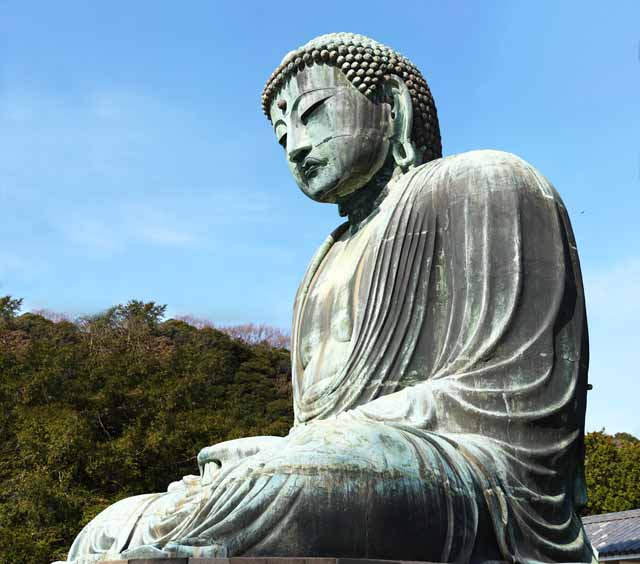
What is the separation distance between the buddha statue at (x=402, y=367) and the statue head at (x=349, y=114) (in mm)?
12

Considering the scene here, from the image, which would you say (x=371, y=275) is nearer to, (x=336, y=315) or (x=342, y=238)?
(x=336, y=315)

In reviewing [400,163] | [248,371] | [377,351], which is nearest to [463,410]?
[377,351]

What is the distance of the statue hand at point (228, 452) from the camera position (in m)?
5.58

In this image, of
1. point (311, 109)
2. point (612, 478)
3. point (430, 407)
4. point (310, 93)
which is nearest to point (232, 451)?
point (430, 407)

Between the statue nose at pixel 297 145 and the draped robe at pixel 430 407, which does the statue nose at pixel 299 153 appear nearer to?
the statue nose at pixel 297 145

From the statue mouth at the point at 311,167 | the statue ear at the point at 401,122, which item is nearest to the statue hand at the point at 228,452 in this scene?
the statue mouth at the point at 311,167

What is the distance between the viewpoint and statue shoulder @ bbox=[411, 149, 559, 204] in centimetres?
561

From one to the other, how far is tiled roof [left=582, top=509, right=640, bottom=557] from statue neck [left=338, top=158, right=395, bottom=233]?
13158 mm

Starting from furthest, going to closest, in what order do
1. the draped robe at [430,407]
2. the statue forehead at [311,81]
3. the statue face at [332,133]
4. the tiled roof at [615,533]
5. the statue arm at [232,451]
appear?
1. the tiled roof at [615,533]
2. the statue forehead at [311,81]
3. the statue face at [332,133]
4. the statue arm at [232,451]
5. the draped robe at [430,407]

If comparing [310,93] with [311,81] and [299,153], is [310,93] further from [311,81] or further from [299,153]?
[299,153]

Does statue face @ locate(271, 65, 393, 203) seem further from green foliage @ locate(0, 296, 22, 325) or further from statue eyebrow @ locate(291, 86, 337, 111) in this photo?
green foliage @ locate(0, 296, 22, 325)

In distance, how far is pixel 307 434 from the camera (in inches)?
174

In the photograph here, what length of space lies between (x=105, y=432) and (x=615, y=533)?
10.8 m

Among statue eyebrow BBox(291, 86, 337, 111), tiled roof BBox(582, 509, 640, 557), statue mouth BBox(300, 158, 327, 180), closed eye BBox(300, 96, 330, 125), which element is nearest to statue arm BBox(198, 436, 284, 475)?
statue mouth BBox(300, 158, 327, 180)
